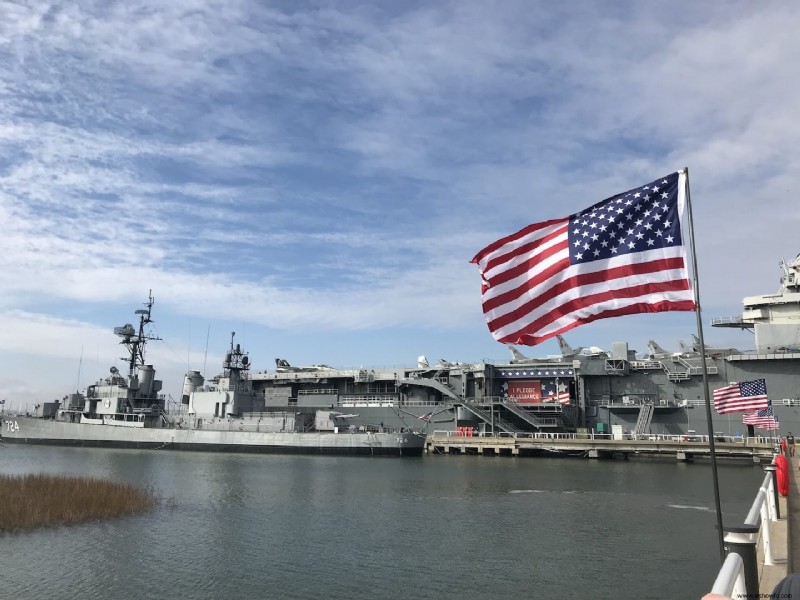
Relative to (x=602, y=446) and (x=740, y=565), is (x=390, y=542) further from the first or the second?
(x=602, y=446)

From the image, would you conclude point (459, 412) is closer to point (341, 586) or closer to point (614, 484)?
point (614, 484)

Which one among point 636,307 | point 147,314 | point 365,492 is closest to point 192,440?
point 147,314

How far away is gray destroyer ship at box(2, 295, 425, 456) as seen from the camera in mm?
53219

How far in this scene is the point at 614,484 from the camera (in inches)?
1250

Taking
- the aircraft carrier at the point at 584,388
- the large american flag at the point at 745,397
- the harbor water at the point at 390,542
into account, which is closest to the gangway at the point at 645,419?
the aircraft carrier at the point at 584,388

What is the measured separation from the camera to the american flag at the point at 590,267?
8.16 meters

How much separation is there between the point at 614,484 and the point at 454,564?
19423 millimetres

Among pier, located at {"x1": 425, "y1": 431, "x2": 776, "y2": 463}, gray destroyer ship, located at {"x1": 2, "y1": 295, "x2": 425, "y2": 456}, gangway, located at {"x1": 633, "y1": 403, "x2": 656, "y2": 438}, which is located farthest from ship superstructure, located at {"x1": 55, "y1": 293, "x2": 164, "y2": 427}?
gangway, located at {"x1": 633, "y1": 403, "x2": 656, "y2": 438}

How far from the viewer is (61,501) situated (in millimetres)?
20375

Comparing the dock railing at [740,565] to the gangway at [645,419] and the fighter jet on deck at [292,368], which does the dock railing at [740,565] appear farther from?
the fighter jet on deck at [292,368]

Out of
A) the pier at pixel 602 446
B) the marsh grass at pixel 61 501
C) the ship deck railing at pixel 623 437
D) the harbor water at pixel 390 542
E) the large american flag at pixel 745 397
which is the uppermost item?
the large american flag at pixel 745 397

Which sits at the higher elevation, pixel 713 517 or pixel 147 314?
pixel 147 314

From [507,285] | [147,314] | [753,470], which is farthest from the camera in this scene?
[147,314]

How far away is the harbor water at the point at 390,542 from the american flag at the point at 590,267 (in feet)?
24.0
